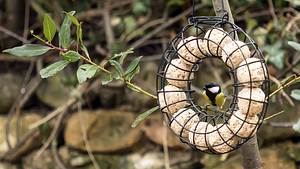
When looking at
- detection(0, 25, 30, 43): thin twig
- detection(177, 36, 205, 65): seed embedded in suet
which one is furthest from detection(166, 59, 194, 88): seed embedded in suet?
detection(0, 25, 30, 43): thin twig

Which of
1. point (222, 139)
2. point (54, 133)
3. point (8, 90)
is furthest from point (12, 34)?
point (222, 139)

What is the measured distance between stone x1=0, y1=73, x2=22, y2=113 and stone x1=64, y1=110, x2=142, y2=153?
0.80 feet

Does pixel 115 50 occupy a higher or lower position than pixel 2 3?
lower

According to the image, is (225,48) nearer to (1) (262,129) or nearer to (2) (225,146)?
(2) (225,146)

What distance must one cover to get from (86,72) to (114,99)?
91 centimetres

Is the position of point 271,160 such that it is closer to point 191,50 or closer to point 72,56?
point 191,50

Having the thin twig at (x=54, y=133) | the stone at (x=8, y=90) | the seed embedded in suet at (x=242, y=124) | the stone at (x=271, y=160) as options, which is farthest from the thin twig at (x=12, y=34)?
the seed embedded in suet at (x=242, y=124)

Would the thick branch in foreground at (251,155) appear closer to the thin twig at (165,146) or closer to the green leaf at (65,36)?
the green leaf at (65,36)

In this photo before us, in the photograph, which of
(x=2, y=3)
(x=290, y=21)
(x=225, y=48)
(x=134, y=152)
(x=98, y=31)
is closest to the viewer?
(x=225, y=48)

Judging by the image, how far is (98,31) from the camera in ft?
6.12

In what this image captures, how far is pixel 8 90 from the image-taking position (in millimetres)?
1854

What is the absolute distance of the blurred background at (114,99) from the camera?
61.9 inches

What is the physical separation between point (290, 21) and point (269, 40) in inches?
3.3

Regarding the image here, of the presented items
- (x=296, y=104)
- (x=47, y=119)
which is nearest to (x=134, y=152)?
(x=47, y=119)
